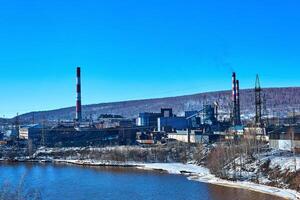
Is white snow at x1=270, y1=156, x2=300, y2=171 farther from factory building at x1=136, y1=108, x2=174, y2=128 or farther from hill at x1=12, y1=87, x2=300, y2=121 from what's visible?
hill at x1=12, y1=87, x2=300, y2=121

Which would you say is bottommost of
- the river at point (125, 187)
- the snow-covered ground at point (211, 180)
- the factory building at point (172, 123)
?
the river at point (125, 187)

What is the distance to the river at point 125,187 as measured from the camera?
446 inches

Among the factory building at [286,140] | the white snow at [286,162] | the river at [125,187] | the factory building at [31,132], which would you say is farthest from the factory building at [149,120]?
the white snow at [286,162]

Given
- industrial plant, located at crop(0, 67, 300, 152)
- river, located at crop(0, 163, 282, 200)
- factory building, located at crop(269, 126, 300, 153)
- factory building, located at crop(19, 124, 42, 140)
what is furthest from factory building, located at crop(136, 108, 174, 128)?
river, located at crop(0, 163, 282, 200)

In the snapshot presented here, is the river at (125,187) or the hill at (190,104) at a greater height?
the hill at (190,104)

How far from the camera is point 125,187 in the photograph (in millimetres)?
13055

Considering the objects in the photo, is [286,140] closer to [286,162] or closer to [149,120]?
[286,162]

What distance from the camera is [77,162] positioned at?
22312 millimetres

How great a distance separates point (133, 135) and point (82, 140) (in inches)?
124

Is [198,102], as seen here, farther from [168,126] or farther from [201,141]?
[201,141]

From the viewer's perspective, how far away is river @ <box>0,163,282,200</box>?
11320 mm

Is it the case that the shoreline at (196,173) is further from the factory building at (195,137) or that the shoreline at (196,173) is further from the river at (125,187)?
the factory building at (195,137)

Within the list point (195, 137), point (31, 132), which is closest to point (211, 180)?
point (195, 137)

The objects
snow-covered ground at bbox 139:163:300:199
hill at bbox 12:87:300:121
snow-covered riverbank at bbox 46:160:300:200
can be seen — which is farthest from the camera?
hill at bbox 12:87:300:121
